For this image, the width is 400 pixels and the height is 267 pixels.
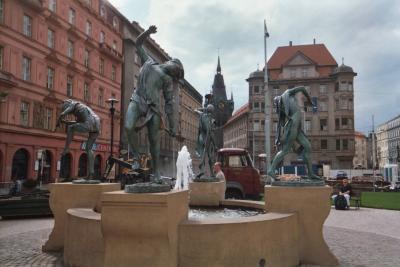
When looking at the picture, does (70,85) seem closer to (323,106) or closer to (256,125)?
(256,125)

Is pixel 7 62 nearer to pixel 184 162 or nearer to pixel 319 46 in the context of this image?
pixel 184 162

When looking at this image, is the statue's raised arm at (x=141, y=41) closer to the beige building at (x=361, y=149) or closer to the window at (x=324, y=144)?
the window at (x=324, y=144)

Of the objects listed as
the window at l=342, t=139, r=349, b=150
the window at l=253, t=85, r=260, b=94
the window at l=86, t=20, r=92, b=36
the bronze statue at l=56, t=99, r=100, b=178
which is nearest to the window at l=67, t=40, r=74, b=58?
the window at l=86, t=20, r=92, b=36

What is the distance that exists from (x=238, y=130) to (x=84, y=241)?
7827cm

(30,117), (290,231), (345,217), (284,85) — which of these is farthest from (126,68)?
(290,231)

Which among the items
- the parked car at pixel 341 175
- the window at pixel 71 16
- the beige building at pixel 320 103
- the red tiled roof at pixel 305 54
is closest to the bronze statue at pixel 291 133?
the window at pixel 71 16

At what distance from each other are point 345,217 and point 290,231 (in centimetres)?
916

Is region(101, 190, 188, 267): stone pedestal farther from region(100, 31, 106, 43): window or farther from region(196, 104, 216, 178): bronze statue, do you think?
region(100, 31, 106, 43): window

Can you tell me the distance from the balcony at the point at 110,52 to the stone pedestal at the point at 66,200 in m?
35.5

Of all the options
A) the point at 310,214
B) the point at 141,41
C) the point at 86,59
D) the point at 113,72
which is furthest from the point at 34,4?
the point at 310,214

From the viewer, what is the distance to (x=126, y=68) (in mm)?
47750

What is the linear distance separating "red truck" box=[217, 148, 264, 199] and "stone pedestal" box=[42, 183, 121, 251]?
10398 millimetres

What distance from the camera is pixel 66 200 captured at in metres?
7.57

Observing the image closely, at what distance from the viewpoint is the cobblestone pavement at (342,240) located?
272 inches
